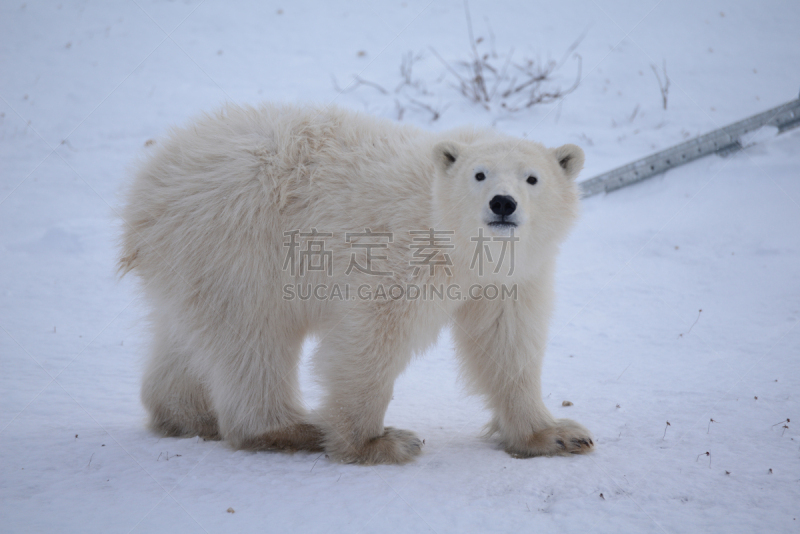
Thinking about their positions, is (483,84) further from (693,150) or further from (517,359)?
(517,359)

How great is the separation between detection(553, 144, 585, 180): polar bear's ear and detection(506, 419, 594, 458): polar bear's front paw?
1.49m

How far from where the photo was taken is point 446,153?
349 cm

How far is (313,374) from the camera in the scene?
11.9 feet

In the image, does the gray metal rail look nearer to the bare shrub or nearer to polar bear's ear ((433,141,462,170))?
the bare shrub

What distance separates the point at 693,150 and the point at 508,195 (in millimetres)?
6160

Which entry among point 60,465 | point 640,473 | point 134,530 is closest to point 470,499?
point 640,473

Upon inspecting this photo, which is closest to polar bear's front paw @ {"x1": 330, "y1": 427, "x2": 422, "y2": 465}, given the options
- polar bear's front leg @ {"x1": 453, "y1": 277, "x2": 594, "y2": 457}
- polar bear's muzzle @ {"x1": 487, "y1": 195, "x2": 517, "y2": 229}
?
polar bear's front leg @ {"x1": 453, "y1": 277, "x2": 594, "y2": 457}

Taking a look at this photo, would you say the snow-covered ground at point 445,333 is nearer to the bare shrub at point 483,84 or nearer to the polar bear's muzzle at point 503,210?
the bare shrub at point 483,84

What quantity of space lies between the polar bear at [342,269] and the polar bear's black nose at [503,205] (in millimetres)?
46

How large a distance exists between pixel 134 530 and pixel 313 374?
126cm

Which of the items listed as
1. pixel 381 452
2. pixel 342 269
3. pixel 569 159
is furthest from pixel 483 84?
pixel 381 452

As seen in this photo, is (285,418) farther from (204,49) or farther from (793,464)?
(204,49)

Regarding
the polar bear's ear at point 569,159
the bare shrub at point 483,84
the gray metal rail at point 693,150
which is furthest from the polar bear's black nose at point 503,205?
the bare shrub at point 483,84

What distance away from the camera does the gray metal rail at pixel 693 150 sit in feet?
26.3
